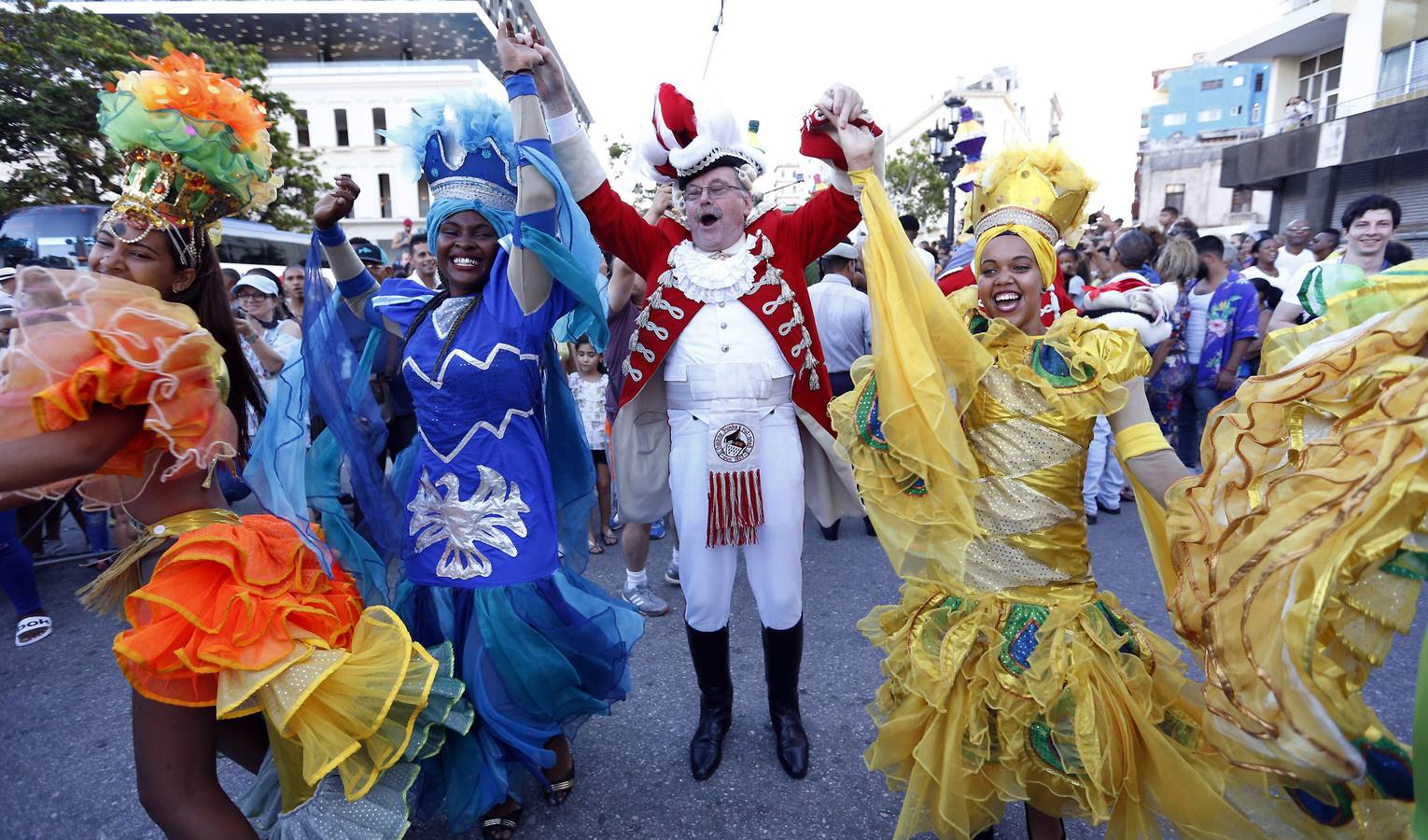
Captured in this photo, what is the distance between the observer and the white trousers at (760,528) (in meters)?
2.67

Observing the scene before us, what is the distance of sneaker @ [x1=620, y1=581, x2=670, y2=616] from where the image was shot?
4.22 m

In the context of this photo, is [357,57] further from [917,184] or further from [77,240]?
[77,240]

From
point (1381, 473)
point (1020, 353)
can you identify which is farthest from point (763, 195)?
point (1381, 473)

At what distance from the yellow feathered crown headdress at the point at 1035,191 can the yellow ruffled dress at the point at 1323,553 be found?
773mm

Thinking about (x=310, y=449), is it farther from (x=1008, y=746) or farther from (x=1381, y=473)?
(x=1381, y=473)

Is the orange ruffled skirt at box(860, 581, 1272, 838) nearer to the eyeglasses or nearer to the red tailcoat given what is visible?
the red tailcoat

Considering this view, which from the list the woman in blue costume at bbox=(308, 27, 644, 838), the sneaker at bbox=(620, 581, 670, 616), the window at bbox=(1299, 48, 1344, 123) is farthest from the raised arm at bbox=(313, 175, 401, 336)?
the window at bbox=(1299, 48, 1344, 123)

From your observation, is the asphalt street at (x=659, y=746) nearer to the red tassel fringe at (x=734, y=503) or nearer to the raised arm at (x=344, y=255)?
the red tassel fringe at (x=734, y=503)

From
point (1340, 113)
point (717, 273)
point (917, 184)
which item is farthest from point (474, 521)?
point (917, 184)

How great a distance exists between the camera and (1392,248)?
558cm

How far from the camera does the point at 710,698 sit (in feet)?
9.59

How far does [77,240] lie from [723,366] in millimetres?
8114

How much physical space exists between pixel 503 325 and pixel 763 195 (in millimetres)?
1198

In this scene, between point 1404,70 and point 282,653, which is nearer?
point 282,653
